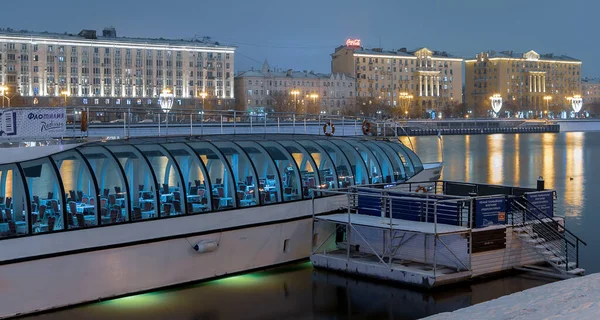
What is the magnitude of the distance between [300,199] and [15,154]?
698 cm

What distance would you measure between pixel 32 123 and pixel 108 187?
2152 millimetres

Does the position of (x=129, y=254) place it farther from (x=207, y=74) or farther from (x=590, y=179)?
(x=207, y=74)

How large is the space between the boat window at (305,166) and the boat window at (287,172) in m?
0.18

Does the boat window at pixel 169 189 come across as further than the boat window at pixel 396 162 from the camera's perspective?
No

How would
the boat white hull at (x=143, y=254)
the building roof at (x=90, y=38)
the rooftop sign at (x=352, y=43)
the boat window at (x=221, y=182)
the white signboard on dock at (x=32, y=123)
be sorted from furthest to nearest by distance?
the rooftop sign at (x=352, y=43) < the building roof at (x=90, y=38) < the boat window at (x=221, y=182) < the white signboard on dock at (x=32, y=123) < the boat white hull at (x=143, y=254)

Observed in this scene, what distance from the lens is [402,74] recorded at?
524 feet

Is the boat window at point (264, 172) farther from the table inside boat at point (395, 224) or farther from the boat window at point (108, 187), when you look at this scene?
the boat window at point (108, 187)

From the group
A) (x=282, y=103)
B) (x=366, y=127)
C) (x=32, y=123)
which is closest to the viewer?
(x=32, y=123)

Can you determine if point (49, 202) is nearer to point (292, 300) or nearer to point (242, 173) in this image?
point (292, 300)

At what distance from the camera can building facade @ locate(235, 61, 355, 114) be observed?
129 m

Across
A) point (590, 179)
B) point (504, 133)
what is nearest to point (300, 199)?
point (590, 179)

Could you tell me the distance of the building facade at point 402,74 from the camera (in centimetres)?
15150

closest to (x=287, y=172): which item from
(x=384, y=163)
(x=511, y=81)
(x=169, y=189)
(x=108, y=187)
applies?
(x=169, y=189)

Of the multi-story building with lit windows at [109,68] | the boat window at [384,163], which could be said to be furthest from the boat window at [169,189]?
the multi-story building with lit windows at [109,68]
